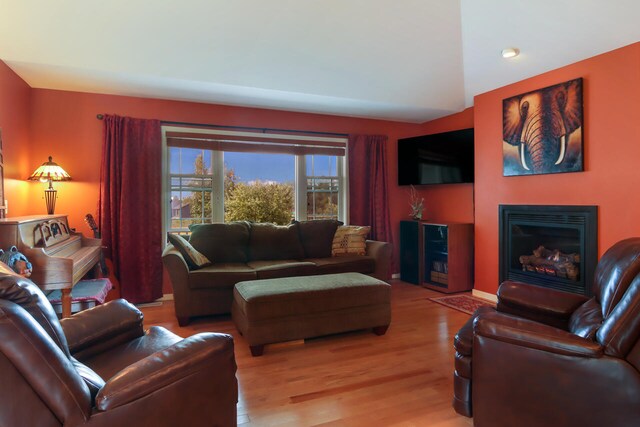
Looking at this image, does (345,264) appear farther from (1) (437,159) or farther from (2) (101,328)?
(2) (101,328)

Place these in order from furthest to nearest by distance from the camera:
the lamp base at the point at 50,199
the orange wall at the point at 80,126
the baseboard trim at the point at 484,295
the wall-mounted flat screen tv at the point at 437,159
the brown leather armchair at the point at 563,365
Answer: the wall-mounted flat screen tv at the point at 437,159 < the baseboard trim at the point at 484,295 < the orange wall at the point at 80,126 < the lamp base at the point at 50,199 < the brown leather armchair at the point at 563,365

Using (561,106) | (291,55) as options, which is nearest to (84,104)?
(291,55)

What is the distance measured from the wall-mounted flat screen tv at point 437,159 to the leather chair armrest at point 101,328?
406cm

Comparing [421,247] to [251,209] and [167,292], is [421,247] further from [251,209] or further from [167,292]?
[167,292]

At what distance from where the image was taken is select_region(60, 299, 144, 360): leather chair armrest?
1.70m

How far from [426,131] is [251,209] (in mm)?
2885

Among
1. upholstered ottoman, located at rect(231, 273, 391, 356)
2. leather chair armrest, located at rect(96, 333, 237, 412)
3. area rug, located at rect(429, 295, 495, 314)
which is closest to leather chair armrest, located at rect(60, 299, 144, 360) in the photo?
leather chair armrest, located at rect(96, 333, 237, 412)

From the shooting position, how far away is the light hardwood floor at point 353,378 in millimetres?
1968

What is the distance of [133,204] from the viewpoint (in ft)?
13.4

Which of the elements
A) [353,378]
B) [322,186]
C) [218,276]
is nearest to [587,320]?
[353,378]

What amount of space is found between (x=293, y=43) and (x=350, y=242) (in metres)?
2.29

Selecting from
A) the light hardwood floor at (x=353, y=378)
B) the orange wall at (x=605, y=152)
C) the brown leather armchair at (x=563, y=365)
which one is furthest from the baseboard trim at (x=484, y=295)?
the brown leather armchair at (x=563, y=365)

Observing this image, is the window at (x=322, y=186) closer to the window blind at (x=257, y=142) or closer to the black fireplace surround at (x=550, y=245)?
the window blind at (x=257, y=142)

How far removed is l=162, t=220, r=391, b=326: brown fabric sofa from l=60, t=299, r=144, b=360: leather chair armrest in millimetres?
1470
